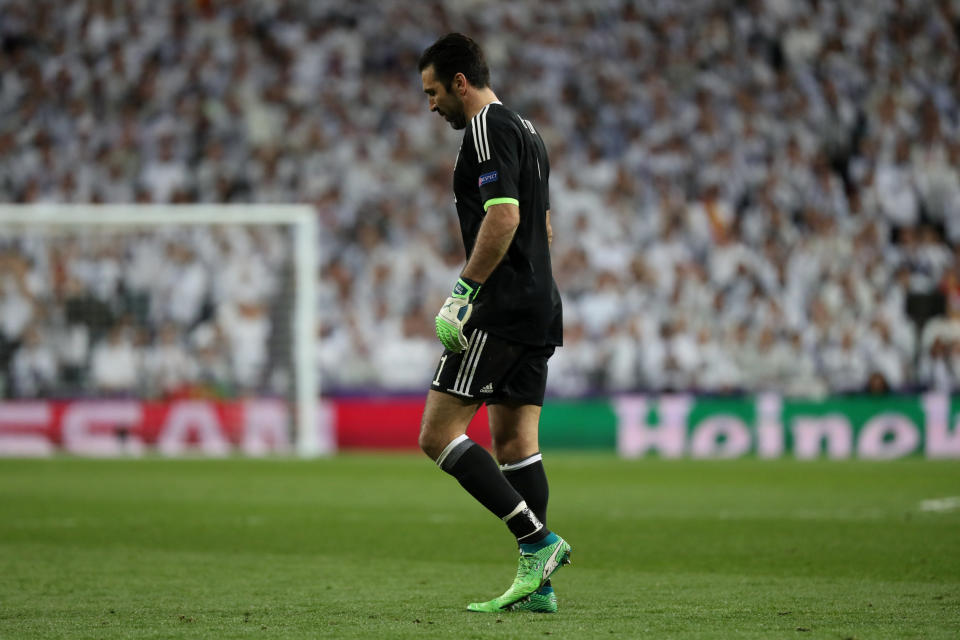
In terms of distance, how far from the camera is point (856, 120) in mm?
20234

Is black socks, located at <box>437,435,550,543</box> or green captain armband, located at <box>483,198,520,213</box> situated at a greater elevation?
green captain armband, located at <box>483,198,520,213</box>

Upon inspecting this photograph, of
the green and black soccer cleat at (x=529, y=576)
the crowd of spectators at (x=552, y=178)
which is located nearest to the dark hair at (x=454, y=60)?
the green and black soccer cleat at (x=529, y=576)

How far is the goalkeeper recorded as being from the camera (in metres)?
5.11

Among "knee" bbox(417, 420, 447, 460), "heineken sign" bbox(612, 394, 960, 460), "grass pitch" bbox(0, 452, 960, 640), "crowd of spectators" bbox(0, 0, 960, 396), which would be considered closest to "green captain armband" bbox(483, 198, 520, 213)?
"knee" bbox(417, 420, 447, 460)

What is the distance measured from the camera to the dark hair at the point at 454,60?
5.31m

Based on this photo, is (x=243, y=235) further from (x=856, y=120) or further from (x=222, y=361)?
(x=856, y=120)

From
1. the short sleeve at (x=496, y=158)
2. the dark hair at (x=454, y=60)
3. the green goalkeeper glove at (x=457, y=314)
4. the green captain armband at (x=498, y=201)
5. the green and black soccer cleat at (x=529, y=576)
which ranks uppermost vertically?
the dark hair at (x=454, y=60)

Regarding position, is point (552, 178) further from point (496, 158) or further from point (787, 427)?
point (496, 158)

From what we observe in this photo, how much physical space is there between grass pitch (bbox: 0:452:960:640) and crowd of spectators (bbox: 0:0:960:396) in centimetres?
364

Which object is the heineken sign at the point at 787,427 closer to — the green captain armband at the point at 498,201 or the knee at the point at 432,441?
the knee at the point at 432,441

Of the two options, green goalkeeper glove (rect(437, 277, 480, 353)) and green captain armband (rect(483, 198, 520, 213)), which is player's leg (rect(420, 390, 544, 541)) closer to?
green goalkeeper glove (rect(437, 277, 480, 353))

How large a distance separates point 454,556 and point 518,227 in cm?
269

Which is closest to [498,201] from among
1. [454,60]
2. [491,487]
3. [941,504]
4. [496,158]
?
[496,158]

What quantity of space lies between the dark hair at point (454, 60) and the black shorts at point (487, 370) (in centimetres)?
95
